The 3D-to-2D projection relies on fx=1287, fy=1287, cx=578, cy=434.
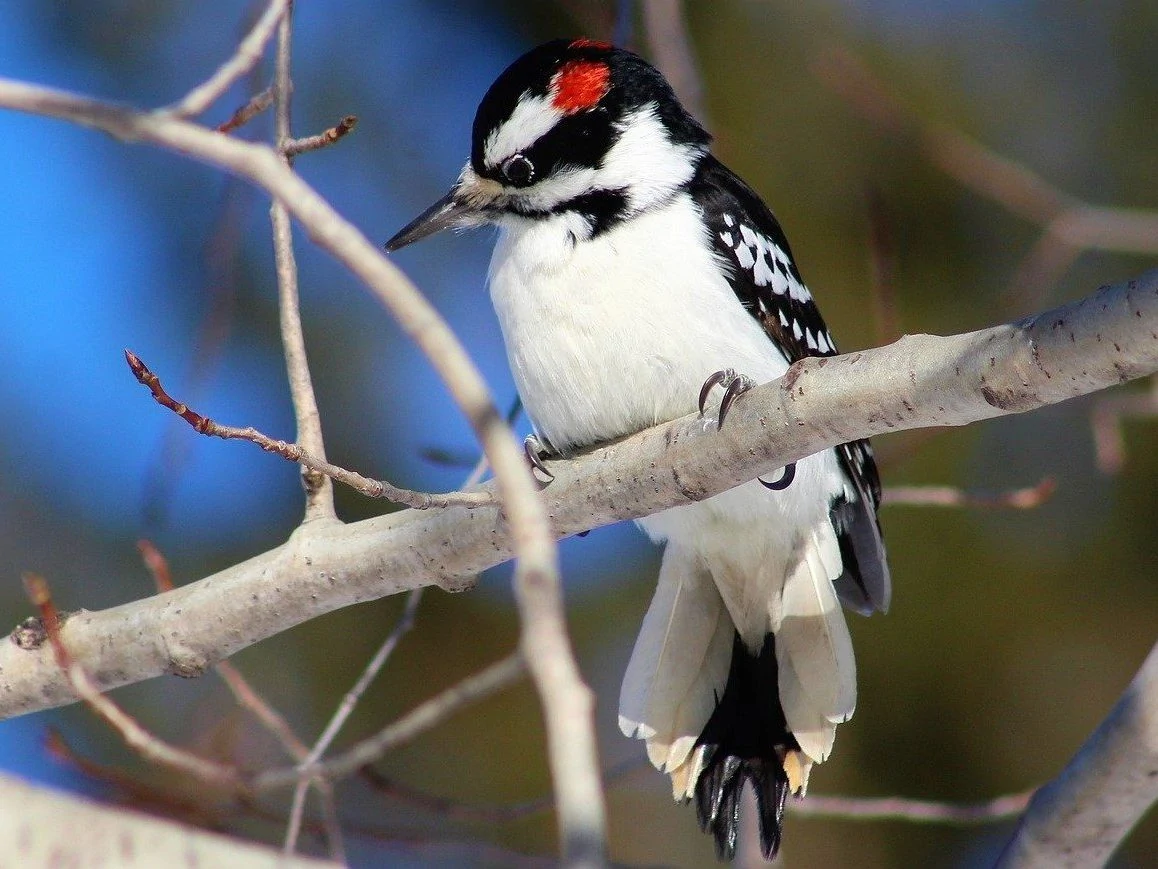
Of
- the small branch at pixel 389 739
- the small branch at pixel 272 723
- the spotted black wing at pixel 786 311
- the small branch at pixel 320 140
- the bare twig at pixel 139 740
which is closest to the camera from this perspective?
the small branch at pixel 389 739

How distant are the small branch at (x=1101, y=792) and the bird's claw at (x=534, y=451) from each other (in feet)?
4.32

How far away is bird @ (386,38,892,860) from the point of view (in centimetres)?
325

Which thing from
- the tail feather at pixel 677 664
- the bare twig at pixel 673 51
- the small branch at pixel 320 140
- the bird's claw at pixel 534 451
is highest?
the bare twig at pixel 673 51

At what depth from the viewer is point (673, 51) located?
12.6 ft

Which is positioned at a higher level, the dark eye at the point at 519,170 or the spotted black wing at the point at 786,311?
the dark eye at the point at 519,170

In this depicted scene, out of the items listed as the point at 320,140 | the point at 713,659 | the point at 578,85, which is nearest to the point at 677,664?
the point at 713,659

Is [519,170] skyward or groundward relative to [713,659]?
skyward

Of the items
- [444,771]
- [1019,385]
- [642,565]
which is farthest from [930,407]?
[444,771]

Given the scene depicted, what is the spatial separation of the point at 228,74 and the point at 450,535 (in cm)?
120

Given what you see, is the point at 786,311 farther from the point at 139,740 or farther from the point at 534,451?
the point at 139,740

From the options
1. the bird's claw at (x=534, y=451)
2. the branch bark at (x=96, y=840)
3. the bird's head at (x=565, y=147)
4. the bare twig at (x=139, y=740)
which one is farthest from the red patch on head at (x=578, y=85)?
the branch bark at (x=96, y=840)

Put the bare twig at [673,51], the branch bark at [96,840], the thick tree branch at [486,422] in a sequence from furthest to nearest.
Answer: the bare twig at [673,51], the branch bark at [96,840], the thick tree branch at [486,422]

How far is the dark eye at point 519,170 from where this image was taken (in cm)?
352

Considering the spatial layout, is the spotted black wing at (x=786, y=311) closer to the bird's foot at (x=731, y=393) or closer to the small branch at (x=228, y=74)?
the bird's foot at (x=731, y=393)
